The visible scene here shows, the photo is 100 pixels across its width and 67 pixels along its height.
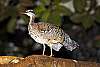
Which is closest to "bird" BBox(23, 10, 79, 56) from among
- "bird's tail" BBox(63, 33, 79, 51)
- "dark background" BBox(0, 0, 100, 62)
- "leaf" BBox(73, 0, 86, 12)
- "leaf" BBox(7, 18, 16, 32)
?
"bird's tail" BBox(63, 33, 79, 51)

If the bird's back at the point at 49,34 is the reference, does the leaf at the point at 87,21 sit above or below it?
above

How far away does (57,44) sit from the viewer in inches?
127

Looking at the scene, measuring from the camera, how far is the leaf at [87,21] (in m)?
4.74

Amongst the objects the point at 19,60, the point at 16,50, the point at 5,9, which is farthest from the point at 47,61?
the point at 16,50

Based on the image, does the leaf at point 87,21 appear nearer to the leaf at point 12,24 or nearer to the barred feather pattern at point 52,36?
the leaf at point 12,24

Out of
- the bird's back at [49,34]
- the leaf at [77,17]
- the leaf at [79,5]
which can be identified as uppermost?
the leaf at [79,5]

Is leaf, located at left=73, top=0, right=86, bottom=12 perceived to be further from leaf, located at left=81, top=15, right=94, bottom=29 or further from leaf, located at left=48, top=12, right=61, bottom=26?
leaf, located at left=48, top=12, right=61, bottom=26

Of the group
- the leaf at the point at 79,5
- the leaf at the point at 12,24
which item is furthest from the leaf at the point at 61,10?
the leaf at the point at 12,24

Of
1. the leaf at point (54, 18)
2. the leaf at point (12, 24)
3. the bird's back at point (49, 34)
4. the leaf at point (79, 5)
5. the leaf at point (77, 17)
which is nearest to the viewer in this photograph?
the bird's back at point (49, 34)

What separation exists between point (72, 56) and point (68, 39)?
23.7 inches

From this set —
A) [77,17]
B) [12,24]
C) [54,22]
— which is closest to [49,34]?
[54,22]

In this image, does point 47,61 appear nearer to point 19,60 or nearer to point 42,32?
point 19,60

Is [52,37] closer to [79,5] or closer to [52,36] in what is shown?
[52,36]

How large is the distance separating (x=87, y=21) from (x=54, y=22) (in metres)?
0.43
